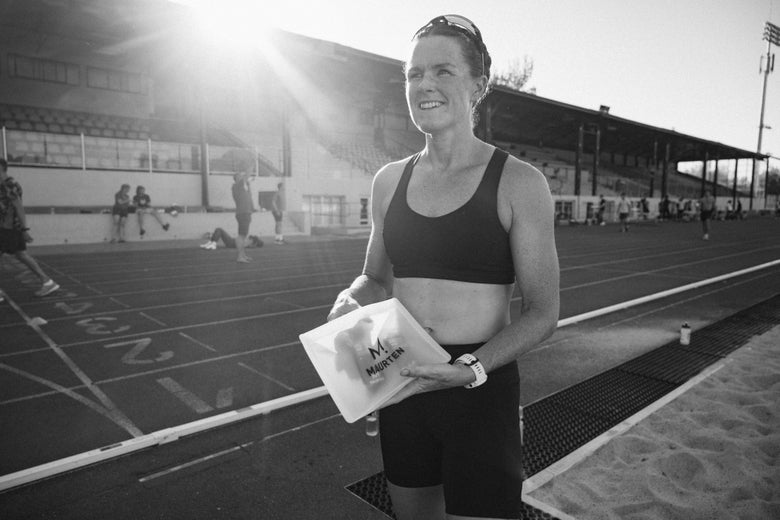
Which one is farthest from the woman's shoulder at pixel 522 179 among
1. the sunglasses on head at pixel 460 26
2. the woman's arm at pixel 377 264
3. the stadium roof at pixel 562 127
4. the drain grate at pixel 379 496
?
the stadium roof at pixel 562 127

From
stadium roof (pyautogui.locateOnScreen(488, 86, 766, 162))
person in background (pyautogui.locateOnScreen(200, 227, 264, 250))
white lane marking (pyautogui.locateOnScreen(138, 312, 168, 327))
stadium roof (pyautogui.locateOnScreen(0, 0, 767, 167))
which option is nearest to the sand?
white lane marking (pyautogui.locateOnScreen(138, 312, 168, 327))

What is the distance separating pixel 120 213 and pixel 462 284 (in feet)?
56.3

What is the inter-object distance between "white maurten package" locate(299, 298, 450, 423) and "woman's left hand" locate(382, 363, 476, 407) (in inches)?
1.2

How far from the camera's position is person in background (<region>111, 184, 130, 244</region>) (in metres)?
16.0

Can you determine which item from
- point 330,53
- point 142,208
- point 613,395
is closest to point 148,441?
point 613,395

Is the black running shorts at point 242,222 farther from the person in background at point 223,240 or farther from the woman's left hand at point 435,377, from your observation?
the woman's left hand at point 435,377

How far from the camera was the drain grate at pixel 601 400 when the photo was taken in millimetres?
2879

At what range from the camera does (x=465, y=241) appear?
1445mm

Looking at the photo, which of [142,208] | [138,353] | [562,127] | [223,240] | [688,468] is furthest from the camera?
[562,127]

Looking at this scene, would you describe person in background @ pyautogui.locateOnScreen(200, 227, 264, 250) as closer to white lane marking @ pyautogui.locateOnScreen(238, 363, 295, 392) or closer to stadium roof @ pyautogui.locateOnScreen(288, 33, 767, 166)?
stadium roof @ pyautogui.locateOnScreen(288, 33, 767, 166)

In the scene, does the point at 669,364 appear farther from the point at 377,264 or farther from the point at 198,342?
the point at 198,342

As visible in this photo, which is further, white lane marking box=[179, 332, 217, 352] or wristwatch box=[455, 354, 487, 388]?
white lane marking box=[179, 332, 217, 352]

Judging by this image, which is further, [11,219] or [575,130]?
[575,130]

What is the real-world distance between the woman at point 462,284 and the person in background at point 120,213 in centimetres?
1677
